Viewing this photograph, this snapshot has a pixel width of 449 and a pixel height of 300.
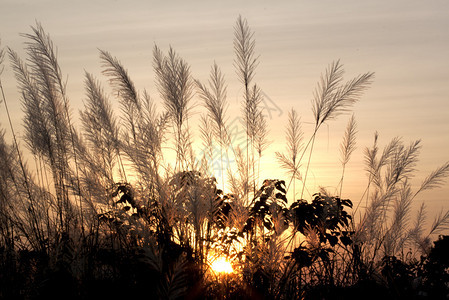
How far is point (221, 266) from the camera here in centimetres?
321

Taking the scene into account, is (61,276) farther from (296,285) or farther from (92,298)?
(296,285)

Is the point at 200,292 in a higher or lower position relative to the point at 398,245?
lower

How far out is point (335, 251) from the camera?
3.76 m

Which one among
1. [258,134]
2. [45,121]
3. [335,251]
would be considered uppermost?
[45,121]

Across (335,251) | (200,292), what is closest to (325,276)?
(335,251)

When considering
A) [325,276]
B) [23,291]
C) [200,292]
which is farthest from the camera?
[325,276]

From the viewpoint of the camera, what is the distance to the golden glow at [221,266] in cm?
316

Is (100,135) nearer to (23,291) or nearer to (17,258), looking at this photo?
(17,258)

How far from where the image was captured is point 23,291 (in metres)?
3.19

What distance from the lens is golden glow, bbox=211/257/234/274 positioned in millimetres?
3156

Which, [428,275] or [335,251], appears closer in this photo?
[335,251]

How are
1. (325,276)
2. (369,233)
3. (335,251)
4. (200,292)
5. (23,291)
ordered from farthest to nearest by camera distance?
(369,233) → (335,251) → (325,276) → (23,291) → (200,292)

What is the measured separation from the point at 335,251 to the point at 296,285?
728 mm

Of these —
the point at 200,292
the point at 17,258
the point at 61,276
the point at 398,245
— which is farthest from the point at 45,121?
the point at 398,245
